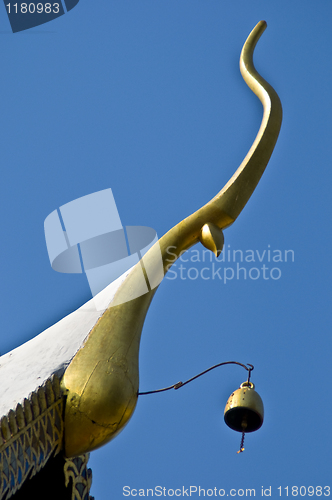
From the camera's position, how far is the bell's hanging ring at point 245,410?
14.4ft

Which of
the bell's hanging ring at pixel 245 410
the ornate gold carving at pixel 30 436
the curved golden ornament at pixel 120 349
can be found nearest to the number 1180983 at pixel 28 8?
the curved golden ornament at pixel 120 349

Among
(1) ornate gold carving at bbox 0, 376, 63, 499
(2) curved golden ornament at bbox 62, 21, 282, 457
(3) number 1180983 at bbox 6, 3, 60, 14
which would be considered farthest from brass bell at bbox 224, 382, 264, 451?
(3) number 1180983 at bbox 6, 3, 60, 14

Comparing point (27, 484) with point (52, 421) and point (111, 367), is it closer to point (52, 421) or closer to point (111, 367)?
point (52, 421)

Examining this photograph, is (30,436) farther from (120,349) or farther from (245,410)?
(245,410)

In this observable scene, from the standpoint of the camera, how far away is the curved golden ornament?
4012 mm

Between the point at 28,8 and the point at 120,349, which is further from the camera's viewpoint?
the point at 28,8

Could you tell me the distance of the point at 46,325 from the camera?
4.92 metres

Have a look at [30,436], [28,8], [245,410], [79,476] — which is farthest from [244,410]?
[28,8]

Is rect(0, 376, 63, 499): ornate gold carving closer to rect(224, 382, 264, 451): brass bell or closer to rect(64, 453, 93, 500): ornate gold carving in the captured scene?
rect(64, 453, 93, 500): ornate gold carving

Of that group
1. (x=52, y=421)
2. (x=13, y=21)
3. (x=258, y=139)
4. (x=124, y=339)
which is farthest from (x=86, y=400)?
(x=13, y=21)

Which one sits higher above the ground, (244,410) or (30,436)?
(244,410)

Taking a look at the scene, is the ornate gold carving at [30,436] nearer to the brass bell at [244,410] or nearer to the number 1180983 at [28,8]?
the brass bell at [244,410]

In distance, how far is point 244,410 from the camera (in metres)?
4.38

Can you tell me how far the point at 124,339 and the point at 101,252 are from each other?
3.69ft
